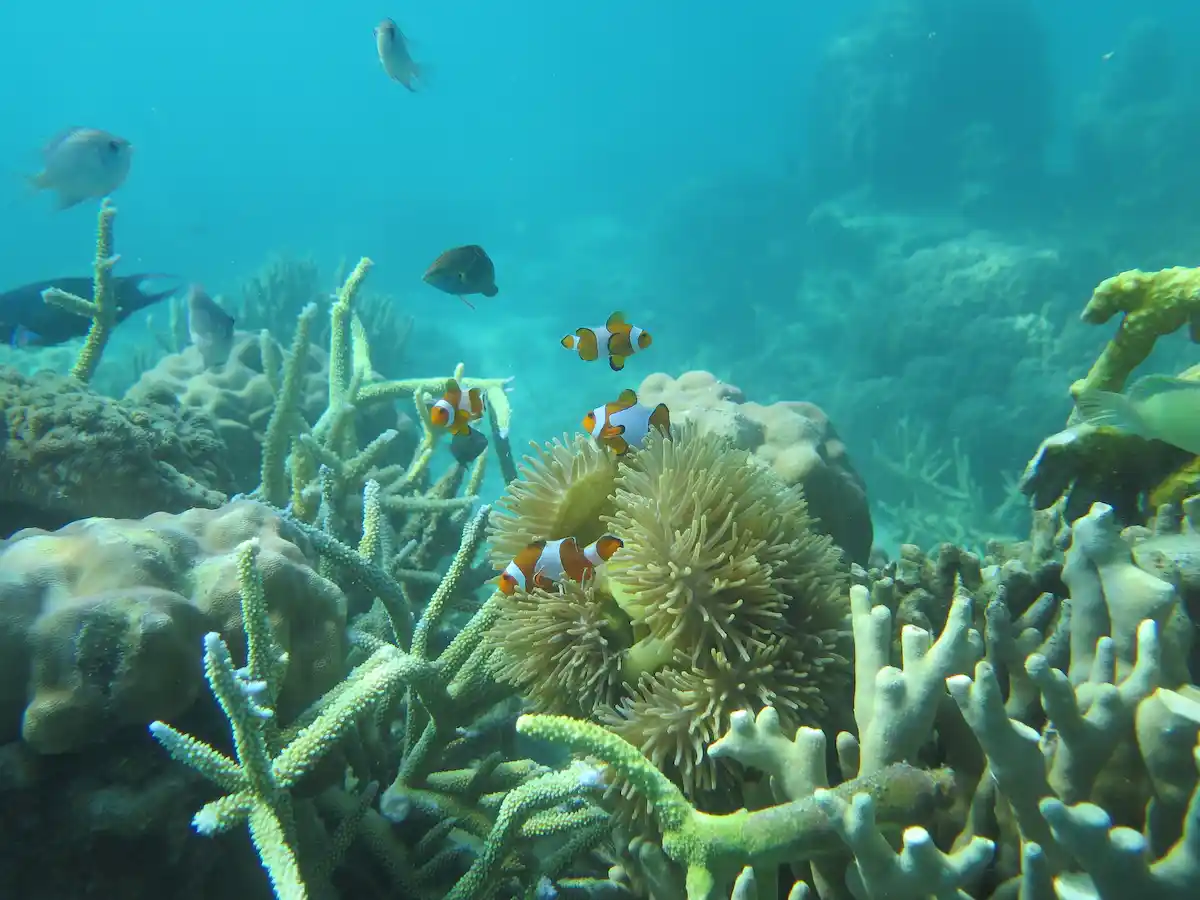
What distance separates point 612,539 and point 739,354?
567 inches

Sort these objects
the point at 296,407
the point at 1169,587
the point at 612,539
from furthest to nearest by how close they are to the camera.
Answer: the point at 296,407, the point at 612,539, the point at 1169,587

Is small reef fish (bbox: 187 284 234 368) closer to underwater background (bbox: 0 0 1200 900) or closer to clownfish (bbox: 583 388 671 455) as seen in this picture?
underwater background (bbox: 0 0 1200 900)

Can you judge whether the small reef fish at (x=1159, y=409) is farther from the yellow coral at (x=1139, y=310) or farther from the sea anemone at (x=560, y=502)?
the sea anemone at (x=560, y=502)

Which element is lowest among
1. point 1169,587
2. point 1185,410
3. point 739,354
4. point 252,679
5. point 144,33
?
point 252,679

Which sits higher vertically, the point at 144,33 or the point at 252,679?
the point at 144,33

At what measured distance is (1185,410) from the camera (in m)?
2.00

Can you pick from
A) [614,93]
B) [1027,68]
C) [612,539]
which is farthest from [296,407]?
[614,93]

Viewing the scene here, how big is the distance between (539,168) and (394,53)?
49.1m

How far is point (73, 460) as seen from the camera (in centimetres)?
286

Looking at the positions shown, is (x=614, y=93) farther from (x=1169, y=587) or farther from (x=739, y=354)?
(x=1169, y=587)

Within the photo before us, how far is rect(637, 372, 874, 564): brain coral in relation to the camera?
3.13 m

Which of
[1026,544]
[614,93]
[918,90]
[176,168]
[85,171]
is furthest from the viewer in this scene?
[614,93]

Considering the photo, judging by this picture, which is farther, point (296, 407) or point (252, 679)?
point (296, 407)

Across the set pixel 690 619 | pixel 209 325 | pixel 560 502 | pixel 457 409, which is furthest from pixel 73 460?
pixel 209 325
